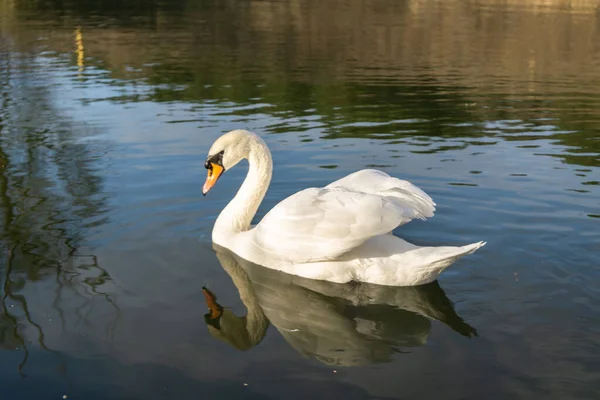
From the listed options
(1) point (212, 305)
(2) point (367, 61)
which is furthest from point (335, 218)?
(2) point (367, 61)

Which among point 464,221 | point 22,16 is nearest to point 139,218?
point 464,221

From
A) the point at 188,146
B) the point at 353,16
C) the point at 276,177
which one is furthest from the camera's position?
the point at 353,16

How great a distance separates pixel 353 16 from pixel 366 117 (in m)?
34.7

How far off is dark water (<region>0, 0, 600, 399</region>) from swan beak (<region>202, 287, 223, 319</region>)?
0.09 metres

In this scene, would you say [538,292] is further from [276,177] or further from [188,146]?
[188,146]

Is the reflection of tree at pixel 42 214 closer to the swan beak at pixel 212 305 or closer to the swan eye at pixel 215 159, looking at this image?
the swan beak at pixel 212 305

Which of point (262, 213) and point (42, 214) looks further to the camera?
point (262, 213)

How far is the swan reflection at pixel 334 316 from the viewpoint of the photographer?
698cm

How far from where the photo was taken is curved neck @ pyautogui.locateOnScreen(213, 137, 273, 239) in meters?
9.69

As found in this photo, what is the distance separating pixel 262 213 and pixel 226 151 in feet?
4.65

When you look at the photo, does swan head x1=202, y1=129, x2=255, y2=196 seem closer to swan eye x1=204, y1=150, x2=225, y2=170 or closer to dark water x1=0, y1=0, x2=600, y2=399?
swan eye x1=204, y1=150, x2=225, y2=170

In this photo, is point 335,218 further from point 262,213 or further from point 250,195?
point 262,213

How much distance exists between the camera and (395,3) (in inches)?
2426

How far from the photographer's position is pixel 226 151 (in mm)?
9727
